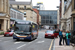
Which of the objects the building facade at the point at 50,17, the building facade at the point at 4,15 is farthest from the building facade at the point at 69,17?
the building facade at the point at 50,17

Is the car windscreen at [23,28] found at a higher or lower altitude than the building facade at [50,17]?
lower

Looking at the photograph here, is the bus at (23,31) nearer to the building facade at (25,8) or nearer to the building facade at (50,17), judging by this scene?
the building facade at (25,8)

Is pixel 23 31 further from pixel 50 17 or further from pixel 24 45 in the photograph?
pixel 50 17

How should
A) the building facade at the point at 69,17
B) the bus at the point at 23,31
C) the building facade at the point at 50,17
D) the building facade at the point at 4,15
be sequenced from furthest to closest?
the building facade at the point at 50,17 < the building facade at the point at 4,15 < the building facade at the point at 69,17 < the bus at the point at 23,31

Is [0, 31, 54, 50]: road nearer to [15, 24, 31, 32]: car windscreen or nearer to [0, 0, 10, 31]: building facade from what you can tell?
[15, 24, 31, 32]: car windscreen

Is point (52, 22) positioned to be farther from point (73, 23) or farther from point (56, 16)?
point (73, 23)

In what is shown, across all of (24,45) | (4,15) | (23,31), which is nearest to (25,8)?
(4,15)

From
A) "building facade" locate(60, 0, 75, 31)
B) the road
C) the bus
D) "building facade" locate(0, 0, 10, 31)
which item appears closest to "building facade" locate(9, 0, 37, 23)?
"building facade" locate(60, 0, 75, 31)

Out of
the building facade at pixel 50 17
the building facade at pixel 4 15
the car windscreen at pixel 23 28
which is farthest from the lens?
the building facade at pixel 50 17

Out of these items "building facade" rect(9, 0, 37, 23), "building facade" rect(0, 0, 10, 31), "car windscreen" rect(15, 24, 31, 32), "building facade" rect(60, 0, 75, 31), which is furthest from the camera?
"building facade" rect(9, 0, 37, 23)

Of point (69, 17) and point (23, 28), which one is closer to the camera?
point (23, 28)

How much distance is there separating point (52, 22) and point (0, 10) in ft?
284

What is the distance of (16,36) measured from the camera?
62.8 ft

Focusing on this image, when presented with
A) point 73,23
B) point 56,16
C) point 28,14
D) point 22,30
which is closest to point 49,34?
point 73,23
